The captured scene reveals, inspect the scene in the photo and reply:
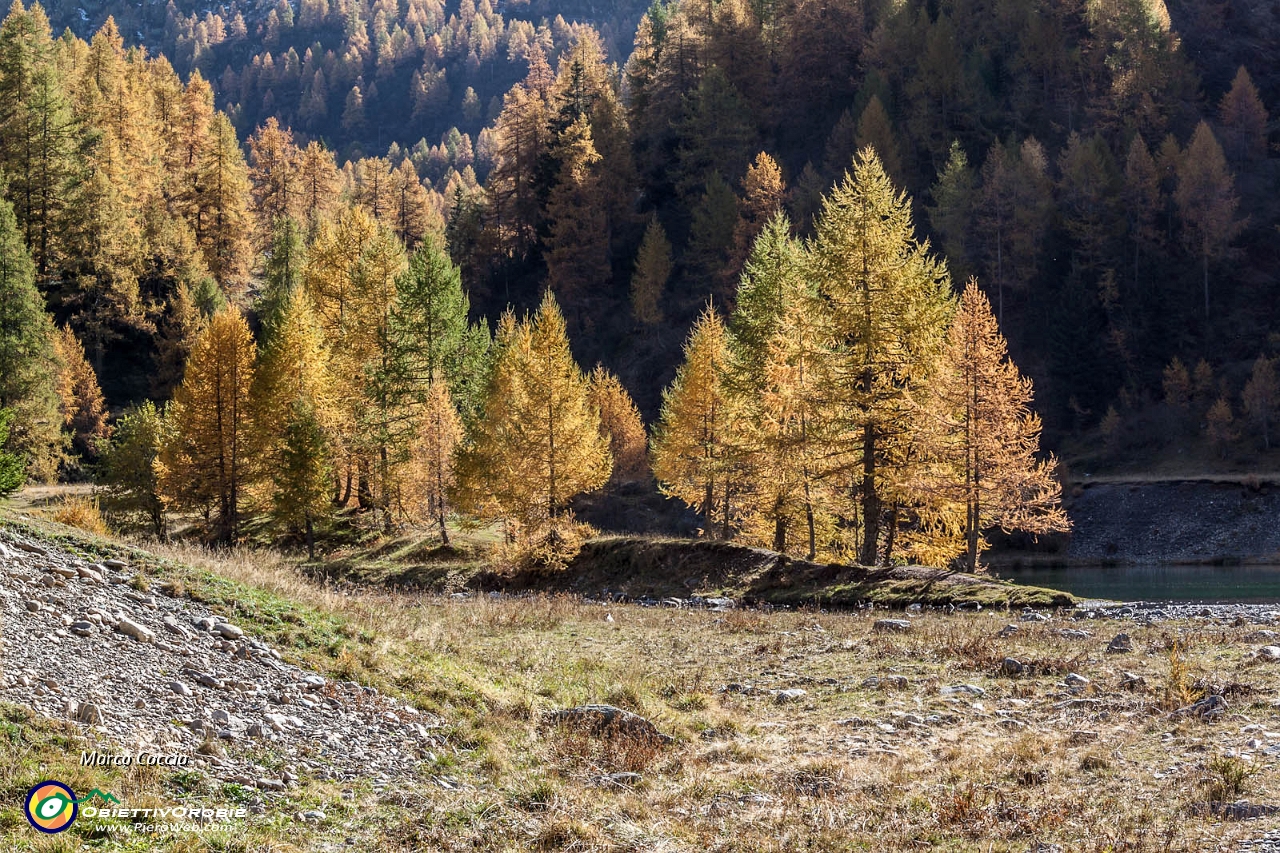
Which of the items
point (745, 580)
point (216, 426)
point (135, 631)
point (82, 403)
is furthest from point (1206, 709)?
point (82, 403)

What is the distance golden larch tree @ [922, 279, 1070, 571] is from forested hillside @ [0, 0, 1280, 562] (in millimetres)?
146

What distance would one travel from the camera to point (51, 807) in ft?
23.1

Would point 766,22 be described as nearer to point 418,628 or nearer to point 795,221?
point 795,221

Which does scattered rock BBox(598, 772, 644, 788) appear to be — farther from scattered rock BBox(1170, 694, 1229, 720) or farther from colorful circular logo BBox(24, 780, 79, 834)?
scattered rock BBox(1170, 694, 1229, 720)

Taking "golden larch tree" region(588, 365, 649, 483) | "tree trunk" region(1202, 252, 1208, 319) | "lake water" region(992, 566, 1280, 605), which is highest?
"tree trunk" region(1202, 252, 1208, 319)

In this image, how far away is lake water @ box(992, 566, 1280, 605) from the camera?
39344 millimetres

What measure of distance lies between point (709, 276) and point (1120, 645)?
74829 mm

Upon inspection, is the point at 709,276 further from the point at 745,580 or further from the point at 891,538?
the point at 745,580

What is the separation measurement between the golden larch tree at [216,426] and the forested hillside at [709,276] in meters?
0.14

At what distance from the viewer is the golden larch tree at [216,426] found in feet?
135

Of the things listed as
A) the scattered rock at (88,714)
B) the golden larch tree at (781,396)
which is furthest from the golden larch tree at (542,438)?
the scattered rock at (88,714)

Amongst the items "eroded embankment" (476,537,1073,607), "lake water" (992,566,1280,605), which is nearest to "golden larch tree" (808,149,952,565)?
"eroded embankment" (476,537,1073,607)

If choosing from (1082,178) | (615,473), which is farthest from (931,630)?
(1082,178)

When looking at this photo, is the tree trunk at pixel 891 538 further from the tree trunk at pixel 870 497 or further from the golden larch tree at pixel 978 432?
the golden larch tree at pixel 978 432
